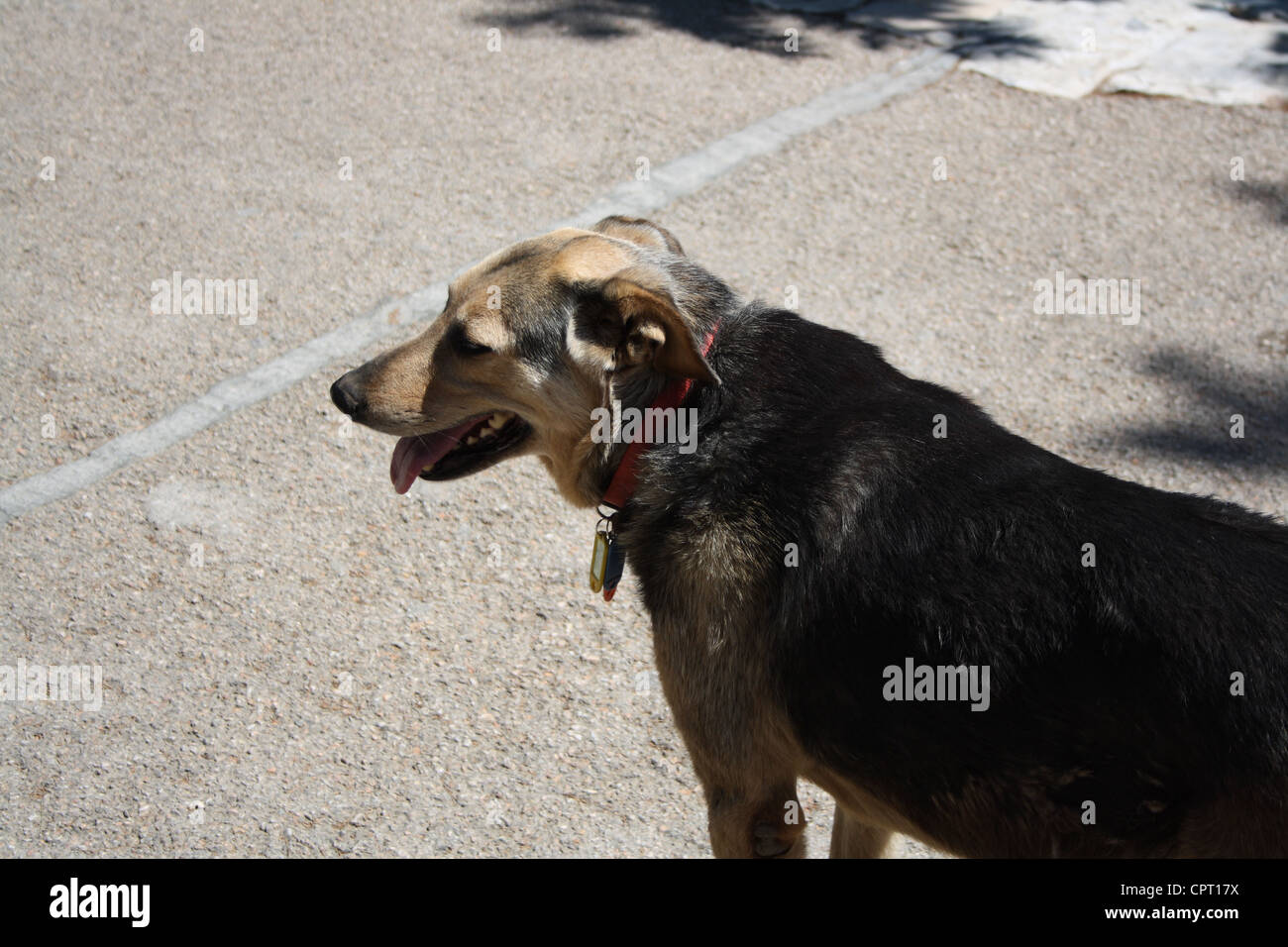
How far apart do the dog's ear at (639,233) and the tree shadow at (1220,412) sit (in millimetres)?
2768

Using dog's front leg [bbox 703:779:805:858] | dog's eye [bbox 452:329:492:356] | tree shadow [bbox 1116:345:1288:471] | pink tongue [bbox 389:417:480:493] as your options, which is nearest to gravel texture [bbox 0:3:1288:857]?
tree shadow [bbox 1116:345:1288:471]

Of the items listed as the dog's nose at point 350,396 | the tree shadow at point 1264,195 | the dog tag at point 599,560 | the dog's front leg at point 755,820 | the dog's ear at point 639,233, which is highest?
the tree shadow at point 1264,195

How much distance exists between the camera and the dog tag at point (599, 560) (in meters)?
3.57

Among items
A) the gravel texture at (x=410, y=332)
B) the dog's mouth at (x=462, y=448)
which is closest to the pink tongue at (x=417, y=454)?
the dog's mouth at (x=462, y=448)

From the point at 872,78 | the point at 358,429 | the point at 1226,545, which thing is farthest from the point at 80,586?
the point at 872,78

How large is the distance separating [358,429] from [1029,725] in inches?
140

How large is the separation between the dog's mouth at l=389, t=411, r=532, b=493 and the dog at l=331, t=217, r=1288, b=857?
0.03ft

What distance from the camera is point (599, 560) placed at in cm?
363

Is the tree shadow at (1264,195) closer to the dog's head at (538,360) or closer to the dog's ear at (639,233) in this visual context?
the dog's ear at (639,233)

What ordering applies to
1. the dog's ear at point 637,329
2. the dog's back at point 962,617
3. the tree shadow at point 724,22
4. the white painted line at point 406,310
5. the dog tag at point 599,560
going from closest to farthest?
the dog's back at point 962,617 < the dog's ear at point 637,329 < the dog tag at point 599,560 < the white painted line at point 406,310 < the tree shadow at point 724,22

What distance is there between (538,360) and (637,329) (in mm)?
352

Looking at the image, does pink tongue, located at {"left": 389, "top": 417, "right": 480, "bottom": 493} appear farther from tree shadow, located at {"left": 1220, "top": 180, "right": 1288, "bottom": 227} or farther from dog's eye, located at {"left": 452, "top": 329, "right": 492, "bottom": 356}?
tree shadow, located at {"left": 1220, "top": 180, "right": 1288, "bottom": 227}

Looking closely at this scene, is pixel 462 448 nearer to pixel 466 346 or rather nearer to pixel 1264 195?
pixel 466 346

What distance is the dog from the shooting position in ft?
8.64
